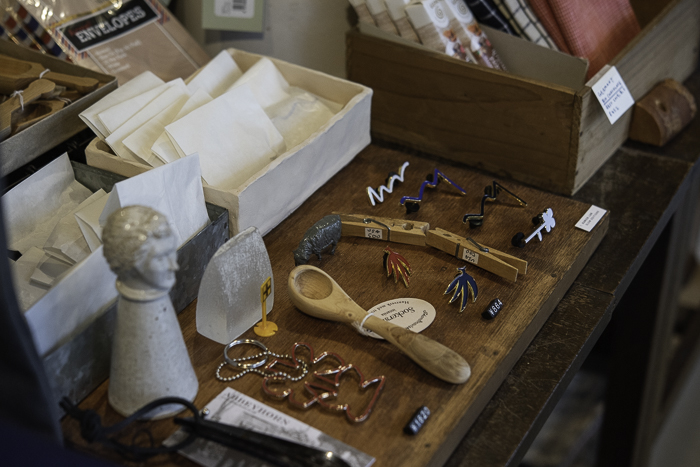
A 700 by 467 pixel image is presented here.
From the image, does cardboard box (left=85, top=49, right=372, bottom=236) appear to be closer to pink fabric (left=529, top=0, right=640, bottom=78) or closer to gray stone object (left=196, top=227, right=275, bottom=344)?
gray stone object (left=196, top=227, right=275, bottom=344)

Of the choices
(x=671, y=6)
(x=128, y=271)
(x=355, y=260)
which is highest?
(x=128, y=271)

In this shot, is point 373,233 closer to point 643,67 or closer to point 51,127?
point 51,127

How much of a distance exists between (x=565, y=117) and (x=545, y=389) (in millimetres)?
493

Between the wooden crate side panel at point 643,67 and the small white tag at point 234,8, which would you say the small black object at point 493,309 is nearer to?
the wooden crate side panel at point 643,67

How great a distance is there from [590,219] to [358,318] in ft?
1.45

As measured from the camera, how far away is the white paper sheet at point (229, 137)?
3.02 ft

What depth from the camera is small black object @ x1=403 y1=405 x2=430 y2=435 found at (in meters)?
0.66

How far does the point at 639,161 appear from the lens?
1.25m

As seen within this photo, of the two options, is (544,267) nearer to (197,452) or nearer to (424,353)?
(424,353)

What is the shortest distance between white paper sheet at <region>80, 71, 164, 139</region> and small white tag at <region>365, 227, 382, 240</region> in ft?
1.34

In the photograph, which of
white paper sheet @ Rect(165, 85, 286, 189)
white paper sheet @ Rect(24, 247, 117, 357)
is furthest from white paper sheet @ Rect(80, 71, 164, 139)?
white paper sheet @ Rect(24, 247, 117, 357)

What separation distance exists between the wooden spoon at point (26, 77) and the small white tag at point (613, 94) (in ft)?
2.74

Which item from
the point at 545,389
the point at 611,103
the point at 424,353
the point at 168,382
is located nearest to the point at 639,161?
the point at 611,103

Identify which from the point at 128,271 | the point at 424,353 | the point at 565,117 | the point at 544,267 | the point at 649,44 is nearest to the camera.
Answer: the point at 128,271
